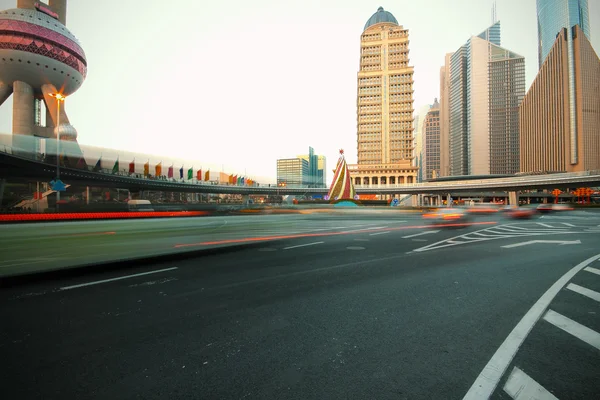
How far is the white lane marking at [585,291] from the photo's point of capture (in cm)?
459

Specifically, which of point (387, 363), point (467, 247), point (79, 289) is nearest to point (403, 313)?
point (387, 363)

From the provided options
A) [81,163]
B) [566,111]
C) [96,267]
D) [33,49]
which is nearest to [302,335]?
[96,267]

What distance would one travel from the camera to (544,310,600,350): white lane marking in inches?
123

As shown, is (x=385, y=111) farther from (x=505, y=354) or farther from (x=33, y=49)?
(x=505, y=354)

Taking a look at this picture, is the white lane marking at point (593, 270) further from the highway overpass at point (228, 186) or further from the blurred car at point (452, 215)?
the highway overpass at point (228, 186)

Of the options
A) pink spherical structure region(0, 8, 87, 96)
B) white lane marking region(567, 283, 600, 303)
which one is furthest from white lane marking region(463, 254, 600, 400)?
pink spherical structure region(0, 8, 87, 96)

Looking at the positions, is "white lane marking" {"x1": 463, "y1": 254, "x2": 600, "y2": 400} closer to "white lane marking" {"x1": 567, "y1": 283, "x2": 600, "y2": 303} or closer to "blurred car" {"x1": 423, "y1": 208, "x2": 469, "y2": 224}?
"white lane marking" {"x1": 567, "y1": 283, "x2": 600, "y2": 303}

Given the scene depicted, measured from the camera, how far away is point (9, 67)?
68.0 m

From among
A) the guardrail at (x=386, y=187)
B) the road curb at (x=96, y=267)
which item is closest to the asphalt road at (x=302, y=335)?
the road curb at (x=96, y=267)

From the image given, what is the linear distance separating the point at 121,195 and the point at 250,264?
72.4 meters

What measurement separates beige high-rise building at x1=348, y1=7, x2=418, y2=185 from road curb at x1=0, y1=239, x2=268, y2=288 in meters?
116

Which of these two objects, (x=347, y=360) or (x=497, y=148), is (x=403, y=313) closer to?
(x=347, y=360)

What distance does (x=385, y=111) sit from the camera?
12438cm

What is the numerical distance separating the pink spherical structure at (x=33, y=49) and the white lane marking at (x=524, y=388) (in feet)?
345
